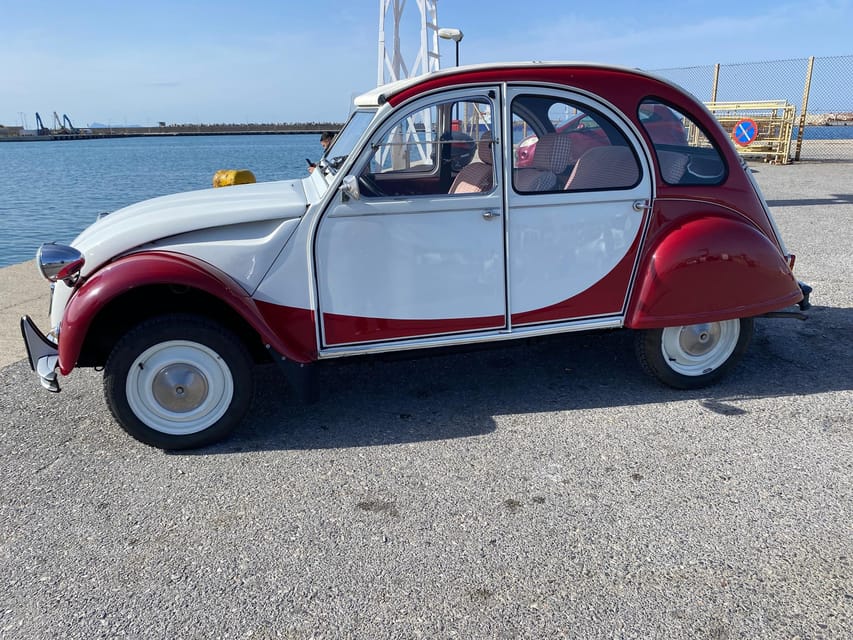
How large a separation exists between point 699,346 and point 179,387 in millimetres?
3290

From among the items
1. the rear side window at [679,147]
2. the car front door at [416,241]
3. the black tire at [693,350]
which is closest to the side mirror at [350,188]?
the car front door at [416,241]

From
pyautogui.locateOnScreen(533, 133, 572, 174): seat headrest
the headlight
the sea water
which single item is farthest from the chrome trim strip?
the sea water

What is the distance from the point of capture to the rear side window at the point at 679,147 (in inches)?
157

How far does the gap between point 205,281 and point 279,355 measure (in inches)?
22.6

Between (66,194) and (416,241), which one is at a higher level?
(416,241)

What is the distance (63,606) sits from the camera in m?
2.45


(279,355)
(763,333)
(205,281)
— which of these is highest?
(205,281)

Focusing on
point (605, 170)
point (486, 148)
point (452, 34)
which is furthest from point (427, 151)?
point (452, 34)

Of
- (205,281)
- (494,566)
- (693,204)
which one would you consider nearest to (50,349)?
(205,281)

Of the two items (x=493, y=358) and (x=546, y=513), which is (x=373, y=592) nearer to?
(x=546, y=513)

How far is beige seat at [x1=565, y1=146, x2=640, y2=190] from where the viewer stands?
3859 mm

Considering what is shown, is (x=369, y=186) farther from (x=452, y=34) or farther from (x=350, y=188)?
(x=452, y=34)

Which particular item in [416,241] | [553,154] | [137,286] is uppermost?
[553,154]

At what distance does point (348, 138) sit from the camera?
406 centimetres
